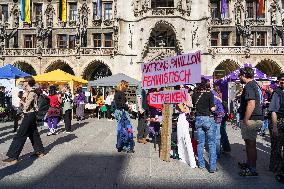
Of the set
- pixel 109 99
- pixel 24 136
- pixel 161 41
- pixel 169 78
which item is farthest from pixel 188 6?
pixel 24 136

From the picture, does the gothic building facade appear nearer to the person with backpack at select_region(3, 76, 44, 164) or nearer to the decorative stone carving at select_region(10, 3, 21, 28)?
the decorative stone carving at select_region(10, 3, 21, 28)

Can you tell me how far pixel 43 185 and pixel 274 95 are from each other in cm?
491

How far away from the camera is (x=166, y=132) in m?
7.59

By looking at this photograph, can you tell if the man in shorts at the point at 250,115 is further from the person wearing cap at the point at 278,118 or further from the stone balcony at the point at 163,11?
the stone balcony at the point at 163,11

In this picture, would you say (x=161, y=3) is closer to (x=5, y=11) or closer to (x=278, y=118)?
(x=5, y=11)

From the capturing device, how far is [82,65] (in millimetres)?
32719

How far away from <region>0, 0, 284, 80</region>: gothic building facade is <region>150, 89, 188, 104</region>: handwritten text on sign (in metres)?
23.4

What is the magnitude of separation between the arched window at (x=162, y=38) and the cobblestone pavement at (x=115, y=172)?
25.0m

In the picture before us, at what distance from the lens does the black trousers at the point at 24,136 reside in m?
7.03

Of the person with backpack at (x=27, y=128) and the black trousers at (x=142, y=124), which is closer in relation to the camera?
the person with backpack at (x=27, y=128)

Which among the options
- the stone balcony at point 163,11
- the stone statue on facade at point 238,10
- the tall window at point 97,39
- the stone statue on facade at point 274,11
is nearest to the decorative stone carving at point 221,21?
the stone statue on facade at point 238,10

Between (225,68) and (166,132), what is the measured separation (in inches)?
1175

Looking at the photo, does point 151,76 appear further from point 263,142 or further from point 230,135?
point 230,135

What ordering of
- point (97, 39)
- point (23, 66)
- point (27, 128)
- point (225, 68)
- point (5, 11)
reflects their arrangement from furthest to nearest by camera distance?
point (225, 68)
point (23, 66)
point (5, 11)
point (97, 39)
point (27, 128)
